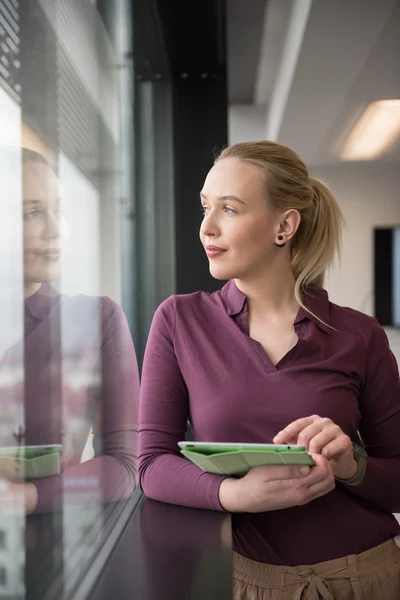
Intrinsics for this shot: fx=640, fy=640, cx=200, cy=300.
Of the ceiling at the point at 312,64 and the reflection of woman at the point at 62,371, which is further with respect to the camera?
the ceiling at the point at 312,64

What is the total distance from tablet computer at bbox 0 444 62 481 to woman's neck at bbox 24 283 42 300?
0.15m

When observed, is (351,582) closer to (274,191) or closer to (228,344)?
(228,344)

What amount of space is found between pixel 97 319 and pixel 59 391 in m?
0.41

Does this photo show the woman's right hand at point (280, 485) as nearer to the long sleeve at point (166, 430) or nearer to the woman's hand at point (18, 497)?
the long sleeve at point (166, 430)

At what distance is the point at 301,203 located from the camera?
138cm

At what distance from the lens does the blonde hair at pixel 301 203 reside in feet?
4.39

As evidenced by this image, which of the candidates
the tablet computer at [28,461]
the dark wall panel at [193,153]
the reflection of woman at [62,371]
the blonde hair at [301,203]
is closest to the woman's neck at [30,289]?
the reflection of woman at [62,371]

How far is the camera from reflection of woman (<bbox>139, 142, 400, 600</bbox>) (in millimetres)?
1174

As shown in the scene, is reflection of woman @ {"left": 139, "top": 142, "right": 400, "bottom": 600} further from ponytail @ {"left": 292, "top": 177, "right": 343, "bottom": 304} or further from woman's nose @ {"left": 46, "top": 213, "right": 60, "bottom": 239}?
woman's nose @ {"left": 46, "top": 213, "right": 60, "bottom": 239}

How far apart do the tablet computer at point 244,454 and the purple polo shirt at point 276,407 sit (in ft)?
0.58

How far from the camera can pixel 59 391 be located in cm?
81

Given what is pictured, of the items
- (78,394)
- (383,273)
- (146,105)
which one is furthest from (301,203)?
(383,273)

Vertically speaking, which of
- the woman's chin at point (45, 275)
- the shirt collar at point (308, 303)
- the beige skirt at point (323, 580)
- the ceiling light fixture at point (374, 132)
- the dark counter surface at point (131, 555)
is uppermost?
the ceiling light fixture at point (374, 132)

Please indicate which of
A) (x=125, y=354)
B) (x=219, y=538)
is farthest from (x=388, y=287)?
(x=219, y=538)
